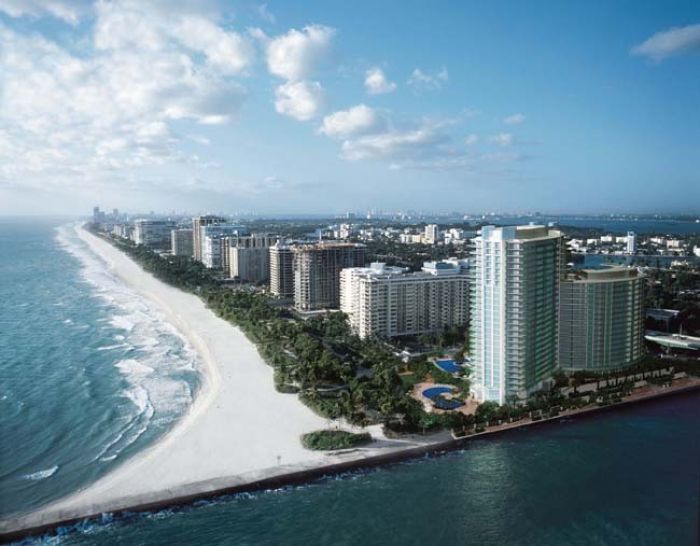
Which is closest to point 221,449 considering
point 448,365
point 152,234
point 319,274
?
point 448,365

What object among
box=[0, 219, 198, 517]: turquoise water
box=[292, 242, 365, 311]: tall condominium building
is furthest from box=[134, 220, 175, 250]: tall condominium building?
box=[292, 242, 365, 311]: tall condominium building

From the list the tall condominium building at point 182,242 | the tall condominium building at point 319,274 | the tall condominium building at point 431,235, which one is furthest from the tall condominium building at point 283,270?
the tall condominium building at point 431,235

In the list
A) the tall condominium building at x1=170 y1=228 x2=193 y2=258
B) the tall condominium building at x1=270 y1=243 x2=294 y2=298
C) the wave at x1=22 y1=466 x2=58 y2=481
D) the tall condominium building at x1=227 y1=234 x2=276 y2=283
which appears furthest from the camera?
the tall condominium building at x1=170 y1=228 x2=193 y2=258

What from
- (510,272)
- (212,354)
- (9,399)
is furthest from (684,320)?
(9,399)

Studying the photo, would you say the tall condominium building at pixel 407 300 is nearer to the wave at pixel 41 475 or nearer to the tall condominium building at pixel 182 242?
the wave at pixel 41 475

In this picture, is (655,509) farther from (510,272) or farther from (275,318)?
(275,318)

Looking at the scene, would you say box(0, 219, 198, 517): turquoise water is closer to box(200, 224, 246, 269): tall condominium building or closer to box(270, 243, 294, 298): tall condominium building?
box(270, 243, 294, 298): tall condominium building
